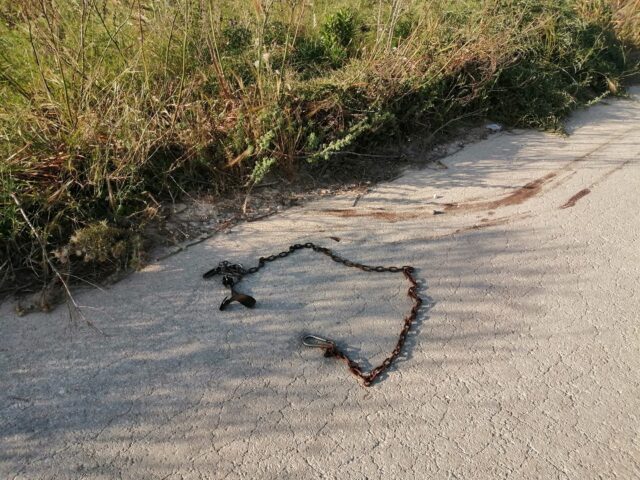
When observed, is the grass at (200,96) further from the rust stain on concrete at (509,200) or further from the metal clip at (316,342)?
the metal clip at (316,342)

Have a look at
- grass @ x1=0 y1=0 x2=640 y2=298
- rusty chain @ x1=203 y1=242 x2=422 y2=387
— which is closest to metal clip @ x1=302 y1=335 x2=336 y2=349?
rusty chain @ x1=203 y1=242 x2=422 y2=387

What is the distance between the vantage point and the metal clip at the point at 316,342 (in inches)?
109

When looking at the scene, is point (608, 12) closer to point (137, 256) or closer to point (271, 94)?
point (271, 94)

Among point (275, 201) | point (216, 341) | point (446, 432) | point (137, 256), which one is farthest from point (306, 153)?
point (446, 432)

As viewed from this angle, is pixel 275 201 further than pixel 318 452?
Yes

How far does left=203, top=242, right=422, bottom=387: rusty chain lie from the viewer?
268 centimetres

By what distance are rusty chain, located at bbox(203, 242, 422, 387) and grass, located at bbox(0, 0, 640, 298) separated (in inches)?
23.5

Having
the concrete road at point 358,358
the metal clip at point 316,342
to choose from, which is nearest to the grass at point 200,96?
the concrete road at point 358,358

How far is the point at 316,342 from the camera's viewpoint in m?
2.81

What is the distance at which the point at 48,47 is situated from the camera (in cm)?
399

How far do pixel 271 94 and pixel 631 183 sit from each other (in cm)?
301

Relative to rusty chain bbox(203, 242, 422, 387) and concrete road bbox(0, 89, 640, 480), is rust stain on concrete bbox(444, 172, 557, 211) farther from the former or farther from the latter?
rusty chain bbox(203, 242, 422, 387)

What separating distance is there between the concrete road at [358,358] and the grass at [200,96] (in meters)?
0.52

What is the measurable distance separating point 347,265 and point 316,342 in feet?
2.45
